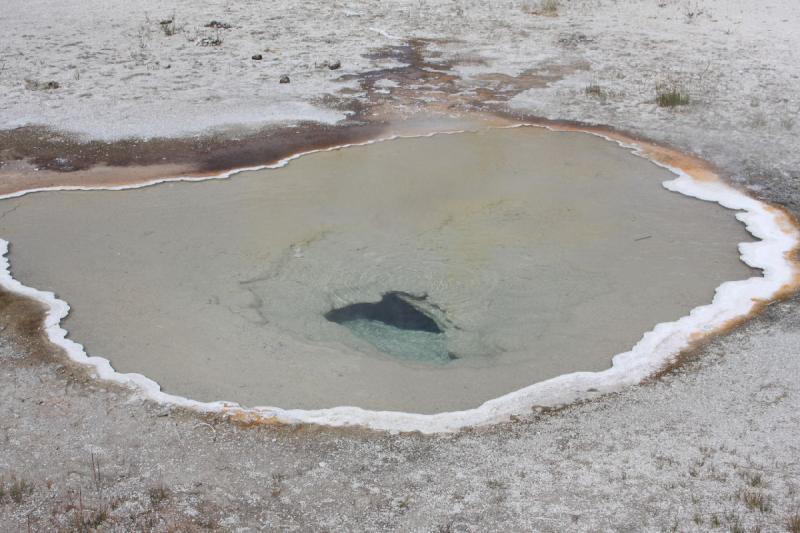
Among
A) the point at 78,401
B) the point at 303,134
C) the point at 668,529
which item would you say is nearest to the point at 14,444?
the point at 78,401

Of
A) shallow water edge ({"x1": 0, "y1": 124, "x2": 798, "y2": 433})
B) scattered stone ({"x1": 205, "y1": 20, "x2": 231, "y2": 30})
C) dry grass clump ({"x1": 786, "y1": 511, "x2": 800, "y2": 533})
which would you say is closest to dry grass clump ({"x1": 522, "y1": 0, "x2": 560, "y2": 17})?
scattered stone ({"x1": 205, "y1": 20, "x2": 231, "y2": 30})

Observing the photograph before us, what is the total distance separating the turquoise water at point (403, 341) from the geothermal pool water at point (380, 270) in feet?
0.05

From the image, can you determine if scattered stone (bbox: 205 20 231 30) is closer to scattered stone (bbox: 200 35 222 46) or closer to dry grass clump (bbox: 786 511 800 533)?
scattered stone (bbox: 200 35 222 46)

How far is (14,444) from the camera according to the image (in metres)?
4.44

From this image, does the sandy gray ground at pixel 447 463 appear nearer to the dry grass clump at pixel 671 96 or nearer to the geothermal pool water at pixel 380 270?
the geothermal pool water at pixel 380 270

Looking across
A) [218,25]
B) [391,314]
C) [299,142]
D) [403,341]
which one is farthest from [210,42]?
[403,341]

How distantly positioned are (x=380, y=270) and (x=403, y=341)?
0.89 meters

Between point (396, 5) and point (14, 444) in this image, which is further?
point (396, 5)

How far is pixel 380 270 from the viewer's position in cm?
643

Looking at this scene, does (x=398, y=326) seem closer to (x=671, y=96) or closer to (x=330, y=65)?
(x=671, y=96)

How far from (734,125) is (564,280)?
432 cm

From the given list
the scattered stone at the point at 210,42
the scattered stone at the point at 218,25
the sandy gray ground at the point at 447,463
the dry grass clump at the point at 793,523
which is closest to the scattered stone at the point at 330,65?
the scattered stone at the point at 210,42

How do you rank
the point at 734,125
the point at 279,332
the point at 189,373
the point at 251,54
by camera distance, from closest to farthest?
the point at 189,373, the point at 279,332, the point at 734,125, the point at 251,54

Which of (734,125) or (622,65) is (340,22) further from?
(734,125)
